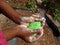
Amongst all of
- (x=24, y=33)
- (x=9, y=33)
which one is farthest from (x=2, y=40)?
(x=24, y=33)

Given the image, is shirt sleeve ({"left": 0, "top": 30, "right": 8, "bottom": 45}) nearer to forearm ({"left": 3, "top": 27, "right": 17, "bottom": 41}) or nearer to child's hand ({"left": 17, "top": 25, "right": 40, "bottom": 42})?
forearm ({"left": 3, "top": 27, "right": 17, "bottom": 41})

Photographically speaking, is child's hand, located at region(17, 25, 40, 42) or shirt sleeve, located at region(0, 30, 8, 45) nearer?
shirt sleeve, located at region(0, 30, 8, 45)

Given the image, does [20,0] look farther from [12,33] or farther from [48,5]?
[12,33]

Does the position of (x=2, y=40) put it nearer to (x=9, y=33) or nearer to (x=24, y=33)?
(x=9, y=33)

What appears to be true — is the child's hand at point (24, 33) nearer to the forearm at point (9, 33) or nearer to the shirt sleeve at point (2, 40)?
the forearm at point (9, 33)

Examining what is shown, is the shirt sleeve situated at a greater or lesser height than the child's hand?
greater

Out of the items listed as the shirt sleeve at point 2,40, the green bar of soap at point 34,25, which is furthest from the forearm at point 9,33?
the green bar of soap at point 34,25

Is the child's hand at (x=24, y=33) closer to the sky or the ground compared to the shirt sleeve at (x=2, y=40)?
closer to the ground

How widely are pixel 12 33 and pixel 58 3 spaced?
183 inches

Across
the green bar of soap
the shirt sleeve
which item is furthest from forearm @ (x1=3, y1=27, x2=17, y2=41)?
the green bar of soap

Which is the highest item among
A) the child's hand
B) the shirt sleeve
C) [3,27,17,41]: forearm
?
the shirt sleeve

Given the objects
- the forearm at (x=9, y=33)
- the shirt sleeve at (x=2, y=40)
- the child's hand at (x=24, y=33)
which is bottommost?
the child's hand at (x=24, y=33)

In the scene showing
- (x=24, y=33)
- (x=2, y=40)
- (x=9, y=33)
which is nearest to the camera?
(x=2, y=40)

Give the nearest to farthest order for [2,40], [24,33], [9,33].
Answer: [2,40] < [9,33] < [24,33]
